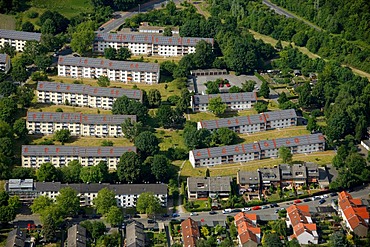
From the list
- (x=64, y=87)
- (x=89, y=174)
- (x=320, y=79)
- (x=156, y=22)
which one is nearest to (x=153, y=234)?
(x=89, y=174)

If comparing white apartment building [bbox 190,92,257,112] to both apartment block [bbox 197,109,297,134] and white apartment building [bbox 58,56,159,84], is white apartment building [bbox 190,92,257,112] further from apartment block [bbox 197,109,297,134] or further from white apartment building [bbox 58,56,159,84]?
white apartment building [bbox 58,56,159,84]

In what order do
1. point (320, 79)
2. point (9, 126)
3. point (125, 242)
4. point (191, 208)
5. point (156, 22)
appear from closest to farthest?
point (125, 242) < point (191, 208) < point (9, 126) < point (320, 79) < point (156, 22)

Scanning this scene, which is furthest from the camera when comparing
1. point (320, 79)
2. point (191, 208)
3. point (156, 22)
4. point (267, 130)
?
point (156, 22)

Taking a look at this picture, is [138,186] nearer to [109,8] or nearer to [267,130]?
[267,130]

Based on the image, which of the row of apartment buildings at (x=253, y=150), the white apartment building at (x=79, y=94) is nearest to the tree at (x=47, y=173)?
the row of apartment buildings at (x=253, y=150)

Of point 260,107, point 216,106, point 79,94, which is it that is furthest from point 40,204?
point 260,107

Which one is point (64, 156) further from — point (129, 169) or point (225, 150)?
point (225, 150)
